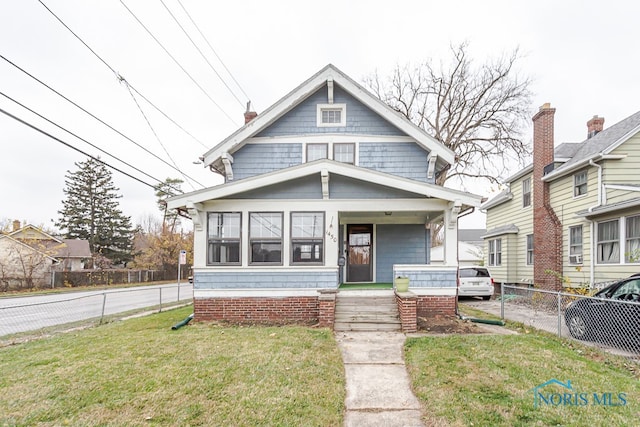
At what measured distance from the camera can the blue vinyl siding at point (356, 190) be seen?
9250 millimetres

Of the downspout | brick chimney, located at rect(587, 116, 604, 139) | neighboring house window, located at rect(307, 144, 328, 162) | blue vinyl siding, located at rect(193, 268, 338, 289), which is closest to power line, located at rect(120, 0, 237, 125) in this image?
neighboring house window, located at rect(307, 144, 328, 162)

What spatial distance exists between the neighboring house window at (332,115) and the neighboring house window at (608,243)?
350 inches

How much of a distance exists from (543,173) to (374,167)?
7717mm

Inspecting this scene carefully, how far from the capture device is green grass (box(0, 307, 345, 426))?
4.00m

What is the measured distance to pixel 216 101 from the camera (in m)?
14.7

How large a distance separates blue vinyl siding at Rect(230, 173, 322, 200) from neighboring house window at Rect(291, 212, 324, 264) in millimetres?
495

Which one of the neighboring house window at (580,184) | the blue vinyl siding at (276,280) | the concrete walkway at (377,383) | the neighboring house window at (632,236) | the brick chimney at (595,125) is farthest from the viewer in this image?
the brick chimney at (595,125)

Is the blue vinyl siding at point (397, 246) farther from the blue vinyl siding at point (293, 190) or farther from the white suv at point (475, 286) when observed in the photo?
the white suv at point (475, 286)

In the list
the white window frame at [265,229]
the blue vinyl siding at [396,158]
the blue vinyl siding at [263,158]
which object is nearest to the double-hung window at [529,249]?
the blue vinyl siding at [396,158]

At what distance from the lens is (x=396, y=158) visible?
11.2 meters

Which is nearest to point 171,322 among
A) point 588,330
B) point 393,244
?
point 393,244

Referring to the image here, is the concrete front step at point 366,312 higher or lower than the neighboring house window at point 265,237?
lower

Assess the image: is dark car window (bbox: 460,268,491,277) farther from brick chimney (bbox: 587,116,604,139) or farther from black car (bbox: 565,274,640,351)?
brick chimney (bbox: 587,116,604,139)

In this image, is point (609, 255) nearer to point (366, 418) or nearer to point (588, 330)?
point (588, 330)
